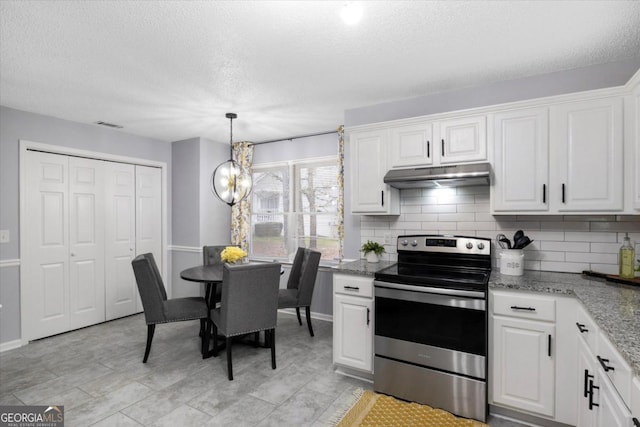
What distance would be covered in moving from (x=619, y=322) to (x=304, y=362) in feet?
7.96

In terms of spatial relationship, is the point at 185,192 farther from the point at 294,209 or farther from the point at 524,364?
the point at 524,364

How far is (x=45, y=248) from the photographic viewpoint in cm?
383

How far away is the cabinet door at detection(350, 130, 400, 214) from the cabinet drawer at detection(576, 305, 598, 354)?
158cm

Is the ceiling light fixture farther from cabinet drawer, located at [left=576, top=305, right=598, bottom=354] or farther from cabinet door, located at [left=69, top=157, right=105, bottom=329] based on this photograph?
cabinet door, located at [left=69, top=157, right=105, bottom=329]

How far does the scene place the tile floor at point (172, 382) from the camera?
2324 mm

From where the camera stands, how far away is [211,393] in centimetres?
261

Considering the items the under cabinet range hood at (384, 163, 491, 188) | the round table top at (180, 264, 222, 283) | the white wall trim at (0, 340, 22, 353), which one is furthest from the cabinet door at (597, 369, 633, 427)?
the white wall trim at (0, 340, 22, 353)

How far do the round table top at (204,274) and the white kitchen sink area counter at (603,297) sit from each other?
7.93ft

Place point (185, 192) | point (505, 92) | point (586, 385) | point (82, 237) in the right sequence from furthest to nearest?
point (185, 192) → point (82, 237) → point (505, 92) → point (586, 385)

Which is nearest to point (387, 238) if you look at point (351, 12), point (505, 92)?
point (505, 92)

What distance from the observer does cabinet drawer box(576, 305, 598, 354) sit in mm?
1678

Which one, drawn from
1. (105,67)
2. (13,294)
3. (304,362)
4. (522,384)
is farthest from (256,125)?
(522,384)

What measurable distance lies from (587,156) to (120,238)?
16.8 feet

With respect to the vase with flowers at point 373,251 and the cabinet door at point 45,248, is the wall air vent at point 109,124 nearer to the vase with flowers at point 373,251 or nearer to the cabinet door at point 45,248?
the cabinet door at point 45,248
